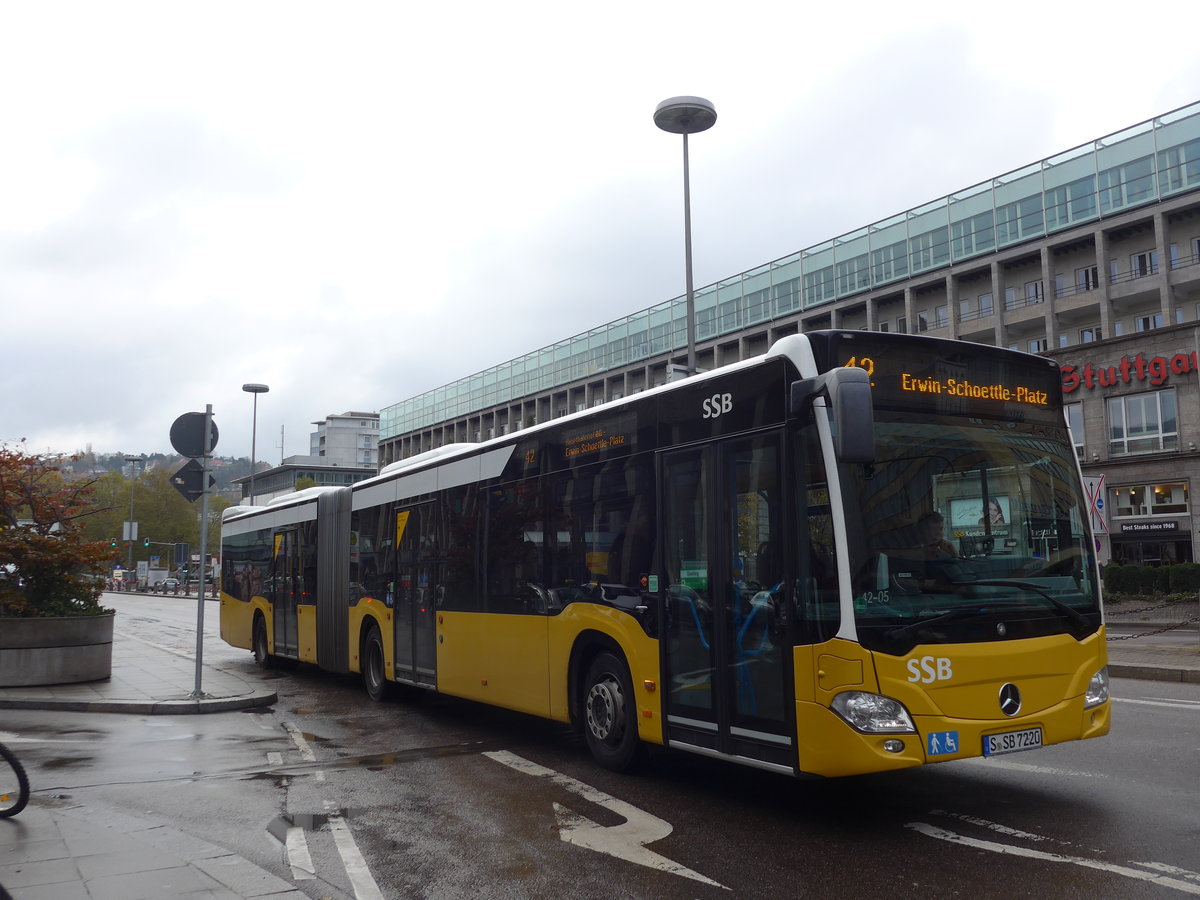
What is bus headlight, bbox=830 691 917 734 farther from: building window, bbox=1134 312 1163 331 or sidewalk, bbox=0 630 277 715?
building window, bbox=1134 312 1163 331

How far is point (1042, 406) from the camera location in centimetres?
711

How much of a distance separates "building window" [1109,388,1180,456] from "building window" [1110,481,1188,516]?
5.27ft

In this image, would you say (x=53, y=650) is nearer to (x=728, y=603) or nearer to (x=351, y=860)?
(x=351, y=860)

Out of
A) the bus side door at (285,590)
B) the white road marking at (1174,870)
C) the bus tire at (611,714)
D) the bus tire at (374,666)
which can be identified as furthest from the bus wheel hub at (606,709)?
the bus side door at (285,590)

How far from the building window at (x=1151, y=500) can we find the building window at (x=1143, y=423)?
5.27 ft

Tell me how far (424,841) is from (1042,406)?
5.10 metres

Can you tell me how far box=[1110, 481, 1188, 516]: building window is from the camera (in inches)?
1596

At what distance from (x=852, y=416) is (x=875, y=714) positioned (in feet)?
5.68

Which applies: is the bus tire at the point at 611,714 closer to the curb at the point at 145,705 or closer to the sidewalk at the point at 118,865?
the sidewalk at the point at 118,865

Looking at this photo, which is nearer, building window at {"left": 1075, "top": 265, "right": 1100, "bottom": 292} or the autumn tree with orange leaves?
the autumn tree with orange leaves

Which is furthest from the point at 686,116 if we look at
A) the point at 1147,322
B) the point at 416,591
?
the point at 1147,322

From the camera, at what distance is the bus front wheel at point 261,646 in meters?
18.9

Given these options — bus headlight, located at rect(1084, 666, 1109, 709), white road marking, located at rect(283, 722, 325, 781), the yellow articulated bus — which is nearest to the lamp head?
the yellow articulated bus

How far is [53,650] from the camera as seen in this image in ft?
48.1
